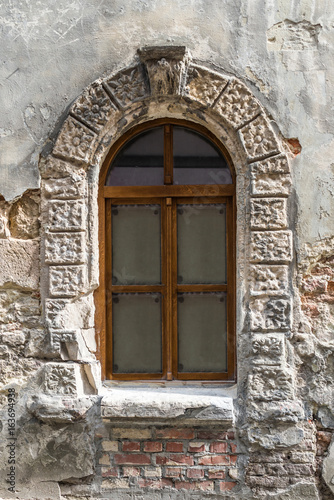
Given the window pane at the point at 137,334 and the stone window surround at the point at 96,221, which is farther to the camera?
the window pane at the point at 137,334

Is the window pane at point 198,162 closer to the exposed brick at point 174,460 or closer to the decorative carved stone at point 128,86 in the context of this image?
the decorative carved stone at point 128,86

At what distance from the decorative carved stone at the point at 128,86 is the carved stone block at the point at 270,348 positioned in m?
1.69

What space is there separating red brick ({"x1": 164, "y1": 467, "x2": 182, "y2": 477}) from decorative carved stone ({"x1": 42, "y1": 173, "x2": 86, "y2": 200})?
180 cm

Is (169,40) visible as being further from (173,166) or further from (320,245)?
(320,245)

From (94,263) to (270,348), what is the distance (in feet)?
4.00

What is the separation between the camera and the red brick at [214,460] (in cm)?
307

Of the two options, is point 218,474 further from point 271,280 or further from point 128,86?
point 128,86

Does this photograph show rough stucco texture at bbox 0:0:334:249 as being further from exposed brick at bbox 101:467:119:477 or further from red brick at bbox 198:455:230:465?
exposed brick at bbox 101:467:119:477

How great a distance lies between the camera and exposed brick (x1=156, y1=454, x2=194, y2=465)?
3.08m

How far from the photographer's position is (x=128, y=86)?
3.11 m

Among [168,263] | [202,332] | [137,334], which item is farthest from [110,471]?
[168,263]

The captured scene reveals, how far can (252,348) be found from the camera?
303 centimetres

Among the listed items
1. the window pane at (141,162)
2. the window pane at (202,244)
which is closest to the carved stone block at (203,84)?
the window pane at (141,162)

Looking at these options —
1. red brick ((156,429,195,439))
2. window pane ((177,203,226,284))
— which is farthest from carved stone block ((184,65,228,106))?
red brick ((156,429,195,439))
